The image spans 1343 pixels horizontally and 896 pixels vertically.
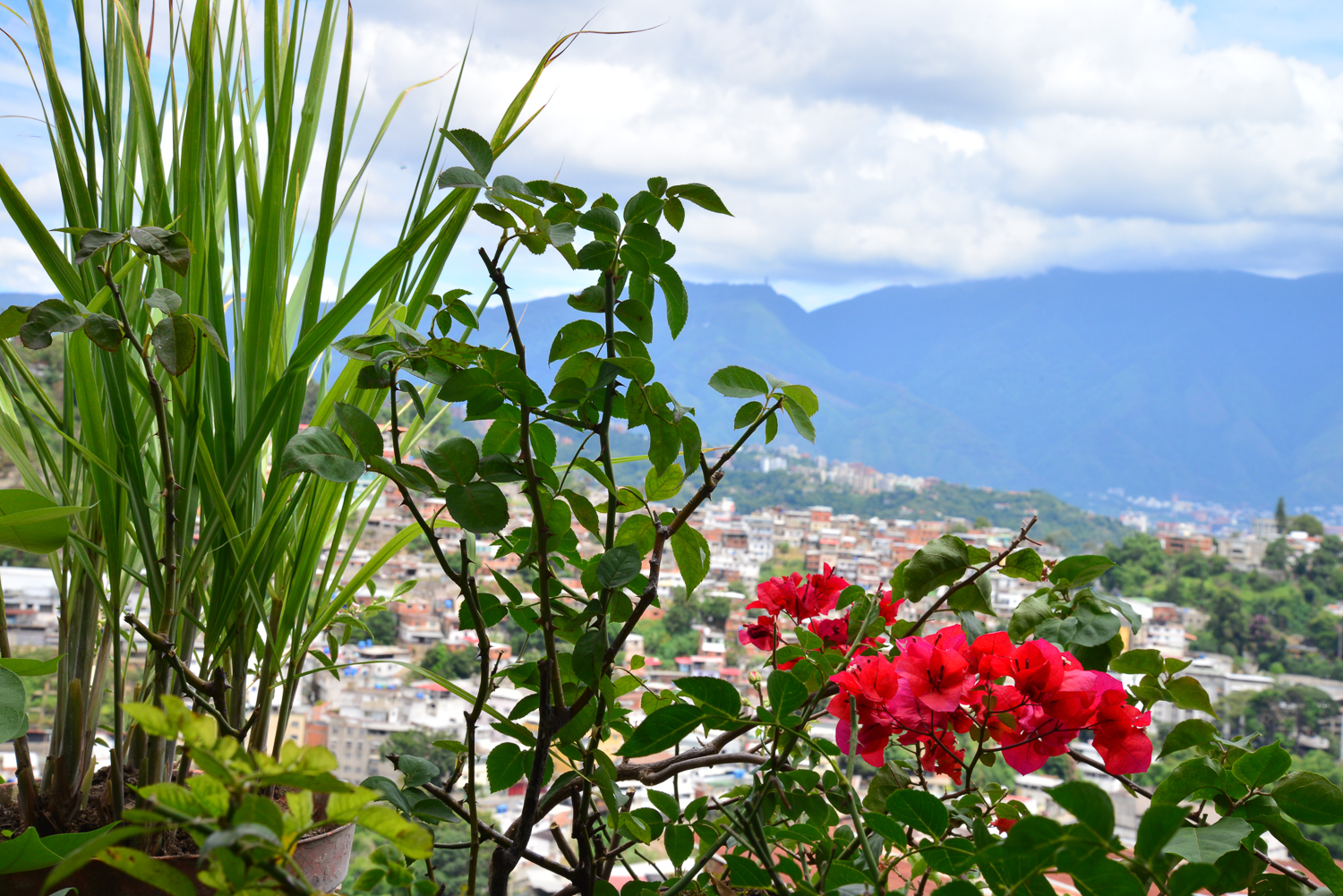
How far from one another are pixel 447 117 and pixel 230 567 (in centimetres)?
38

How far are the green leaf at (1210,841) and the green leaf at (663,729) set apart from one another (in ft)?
0.68

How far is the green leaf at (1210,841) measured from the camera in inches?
13.3

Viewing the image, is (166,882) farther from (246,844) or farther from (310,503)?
(310,503)

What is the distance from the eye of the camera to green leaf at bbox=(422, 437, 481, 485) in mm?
393

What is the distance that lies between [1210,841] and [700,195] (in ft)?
1.32

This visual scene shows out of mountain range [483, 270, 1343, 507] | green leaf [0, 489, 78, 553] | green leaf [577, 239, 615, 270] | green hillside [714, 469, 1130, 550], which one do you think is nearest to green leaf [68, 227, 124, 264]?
green leaf [0, 489, 78, 553]

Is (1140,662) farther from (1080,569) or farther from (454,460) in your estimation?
(454,460)

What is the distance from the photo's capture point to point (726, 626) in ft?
13.0

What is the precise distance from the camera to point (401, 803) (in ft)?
1.47

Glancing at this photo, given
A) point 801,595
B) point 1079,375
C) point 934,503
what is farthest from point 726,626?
point 1079,375

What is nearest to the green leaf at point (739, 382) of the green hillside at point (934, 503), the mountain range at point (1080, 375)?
the green hillside at point (934, 503)

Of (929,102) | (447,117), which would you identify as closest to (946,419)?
(929,102)

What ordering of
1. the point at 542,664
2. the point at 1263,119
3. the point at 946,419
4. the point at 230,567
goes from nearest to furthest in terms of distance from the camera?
the point at 542,664 → the point at 230,567 → the point at 1263,119 → the point at 946,419

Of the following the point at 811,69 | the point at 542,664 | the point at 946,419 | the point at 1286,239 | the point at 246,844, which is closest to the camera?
the point at 246,844
